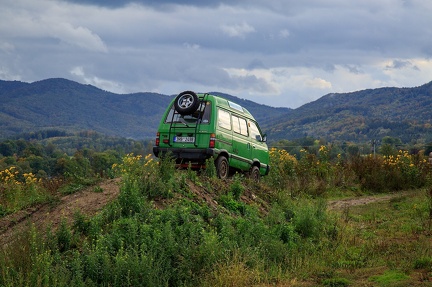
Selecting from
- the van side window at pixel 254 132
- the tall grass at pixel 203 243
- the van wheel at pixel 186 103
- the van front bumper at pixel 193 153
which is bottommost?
the tall grass at pixel 203 243

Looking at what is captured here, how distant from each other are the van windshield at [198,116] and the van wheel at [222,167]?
1109mm

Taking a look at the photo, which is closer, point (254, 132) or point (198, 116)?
point (198, 116)

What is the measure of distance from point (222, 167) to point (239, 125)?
5.83 feet

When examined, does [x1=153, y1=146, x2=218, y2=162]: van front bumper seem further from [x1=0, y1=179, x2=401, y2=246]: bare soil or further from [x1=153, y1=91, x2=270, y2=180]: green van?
[x1=0, y1=179, x2=401, y2=246]: bare soil

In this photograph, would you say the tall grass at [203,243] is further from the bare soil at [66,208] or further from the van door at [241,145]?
the van door at [241,145]

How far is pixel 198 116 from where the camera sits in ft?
56.3

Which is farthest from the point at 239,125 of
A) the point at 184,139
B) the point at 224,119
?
the point at 184,139

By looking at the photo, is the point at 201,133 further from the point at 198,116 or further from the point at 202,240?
the point at 202,240

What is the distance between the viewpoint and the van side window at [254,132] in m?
19.4

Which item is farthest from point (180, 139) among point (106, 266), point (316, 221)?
point (106, 266)

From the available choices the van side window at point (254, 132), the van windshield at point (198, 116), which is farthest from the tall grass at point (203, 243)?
the van side window at point (254, 132)

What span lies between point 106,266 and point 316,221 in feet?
18.1

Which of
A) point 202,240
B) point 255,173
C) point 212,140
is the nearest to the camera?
point 202,240

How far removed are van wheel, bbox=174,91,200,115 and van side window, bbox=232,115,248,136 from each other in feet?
5.47
